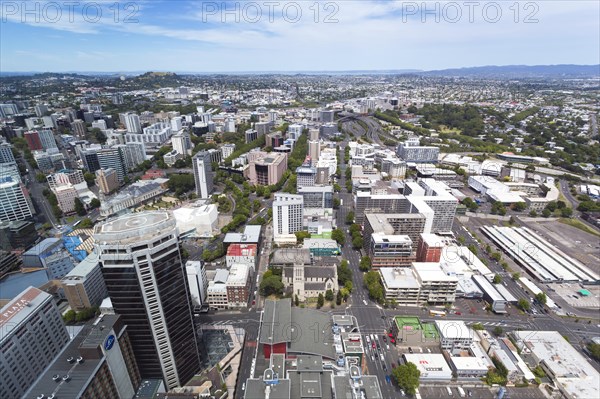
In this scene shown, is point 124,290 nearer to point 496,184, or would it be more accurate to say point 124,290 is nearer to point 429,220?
point 429,220

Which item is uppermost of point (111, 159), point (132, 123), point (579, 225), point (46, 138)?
point (132, 123)

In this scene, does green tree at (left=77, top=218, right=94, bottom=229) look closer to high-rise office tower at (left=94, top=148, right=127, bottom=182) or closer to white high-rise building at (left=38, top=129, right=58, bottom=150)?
high-rise office tower at (left=94, top=148, right=127, bottom=182)

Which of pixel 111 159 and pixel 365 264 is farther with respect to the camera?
pixel 111 159

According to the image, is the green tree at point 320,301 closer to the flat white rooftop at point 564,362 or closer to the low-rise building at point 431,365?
the low-rise building at point 431,365

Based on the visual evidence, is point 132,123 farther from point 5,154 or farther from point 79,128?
point 5,154

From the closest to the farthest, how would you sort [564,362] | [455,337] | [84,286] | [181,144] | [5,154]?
[564,362], [455,337], [84,286], [5,154], [181,144]

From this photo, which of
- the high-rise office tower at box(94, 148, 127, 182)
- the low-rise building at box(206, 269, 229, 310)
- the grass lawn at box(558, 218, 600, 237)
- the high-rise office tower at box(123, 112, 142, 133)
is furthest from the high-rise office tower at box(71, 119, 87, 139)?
the grass lawn at box(558, 218, 600, 237)

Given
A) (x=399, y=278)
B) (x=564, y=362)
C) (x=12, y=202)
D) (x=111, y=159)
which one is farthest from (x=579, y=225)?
(x=12, y=202)
